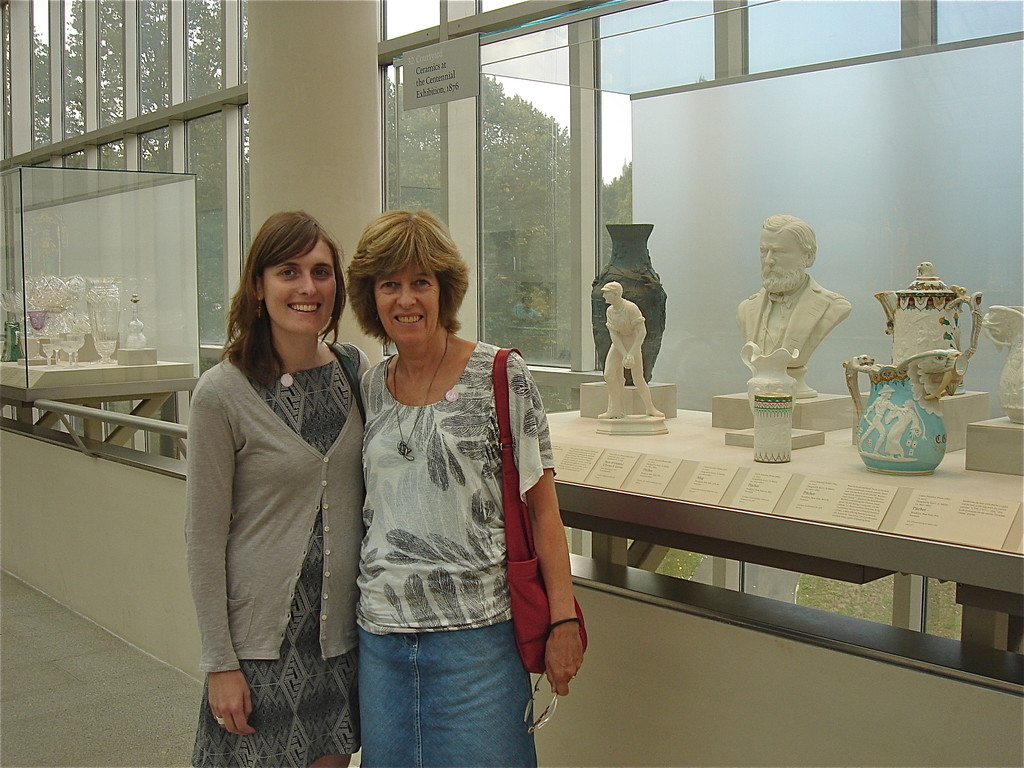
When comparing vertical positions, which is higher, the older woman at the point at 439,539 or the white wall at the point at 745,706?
the older woman at the point at 439,539

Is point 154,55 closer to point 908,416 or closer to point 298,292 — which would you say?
point 298,292

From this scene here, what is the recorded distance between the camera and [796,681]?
7.32 feet

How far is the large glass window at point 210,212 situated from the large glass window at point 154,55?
1.97 ft

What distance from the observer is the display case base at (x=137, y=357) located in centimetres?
660

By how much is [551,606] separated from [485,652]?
167 millimetres

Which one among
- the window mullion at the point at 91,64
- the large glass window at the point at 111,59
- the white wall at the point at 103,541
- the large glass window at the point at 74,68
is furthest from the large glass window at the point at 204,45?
the white wall at the point at 103,541

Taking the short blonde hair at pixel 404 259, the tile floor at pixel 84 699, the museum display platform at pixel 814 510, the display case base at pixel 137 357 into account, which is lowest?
the tile floor at pixel 84 699

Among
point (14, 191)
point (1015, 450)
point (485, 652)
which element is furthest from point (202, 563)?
point (14, 191)

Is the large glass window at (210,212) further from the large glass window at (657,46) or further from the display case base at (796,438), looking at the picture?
the display case base at (796,438)

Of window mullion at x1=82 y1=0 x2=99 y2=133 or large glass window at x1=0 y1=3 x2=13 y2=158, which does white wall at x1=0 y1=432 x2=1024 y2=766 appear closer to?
window mullion at x1=82 y1=0 x2=99 y2=133

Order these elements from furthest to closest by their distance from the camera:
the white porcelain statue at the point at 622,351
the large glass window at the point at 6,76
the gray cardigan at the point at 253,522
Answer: the large glass window at the point at 6,76, the white porcelain statue at the point at 622,351, the gray cardigan at the point at 253,522

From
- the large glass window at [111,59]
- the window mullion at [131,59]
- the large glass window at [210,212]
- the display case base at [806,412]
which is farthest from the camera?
the large glass window at [111,59]

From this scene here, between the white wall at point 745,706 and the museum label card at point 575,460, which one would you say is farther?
the museum label card at point 575,460

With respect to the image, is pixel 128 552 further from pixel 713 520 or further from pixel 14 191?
pixel 713 520
